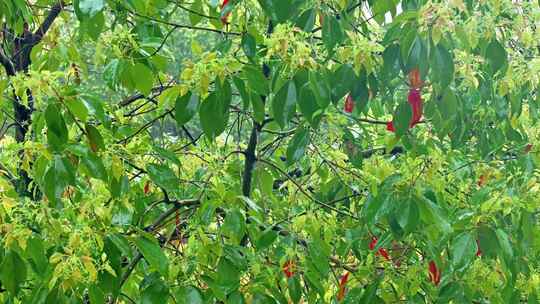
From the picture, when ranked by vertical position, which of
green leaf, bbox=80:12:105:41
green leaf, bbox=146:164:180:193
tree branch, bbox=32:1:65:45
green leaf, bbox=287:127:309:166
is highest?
tree branch, bbox=32:1:65:45

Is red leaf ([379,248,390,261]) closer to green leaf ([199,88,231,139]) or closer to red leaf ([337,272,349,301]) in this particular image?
red leaf ([337,272,349,301])

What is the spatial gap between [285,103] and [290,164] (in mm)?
523

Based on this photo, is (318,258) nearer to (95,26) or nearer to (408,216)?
(408,216)

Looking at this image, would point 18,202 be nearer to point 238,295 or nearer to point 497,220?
point 238,295

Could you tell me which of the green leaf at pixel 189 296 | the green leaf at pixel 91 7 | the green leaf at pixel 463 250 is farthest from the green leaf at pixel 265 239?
the green leaf at pixel 91 7

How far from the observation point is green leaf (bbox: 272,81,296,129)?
2.60 meters

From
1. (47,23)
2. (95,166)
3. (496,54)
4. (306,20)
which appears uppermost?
(47,23)

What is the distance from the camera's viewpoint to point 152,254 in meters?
2.61

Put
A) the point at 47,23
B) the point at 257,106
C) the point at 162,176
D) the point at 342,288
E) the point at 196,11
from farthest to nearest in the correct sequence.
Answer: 1. the point at 47,23
2. the point at 342,288
3. the point at 196,11
4. the point at 162,176
5. the point at 257,106

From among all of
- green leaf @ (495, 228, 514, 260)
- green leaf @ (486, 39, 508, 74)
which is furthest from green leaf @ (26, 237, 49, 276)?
green leaf @ (486, 39, 508, 74)

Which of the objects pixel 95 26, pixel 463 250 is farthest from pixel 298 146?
pixel 95 26

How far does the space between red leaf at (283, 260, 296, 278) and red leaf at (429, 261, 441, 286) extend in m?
0.57

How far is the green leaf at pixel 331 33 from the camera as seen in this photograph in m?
2.67

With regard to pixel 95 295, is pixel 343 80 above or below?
above
